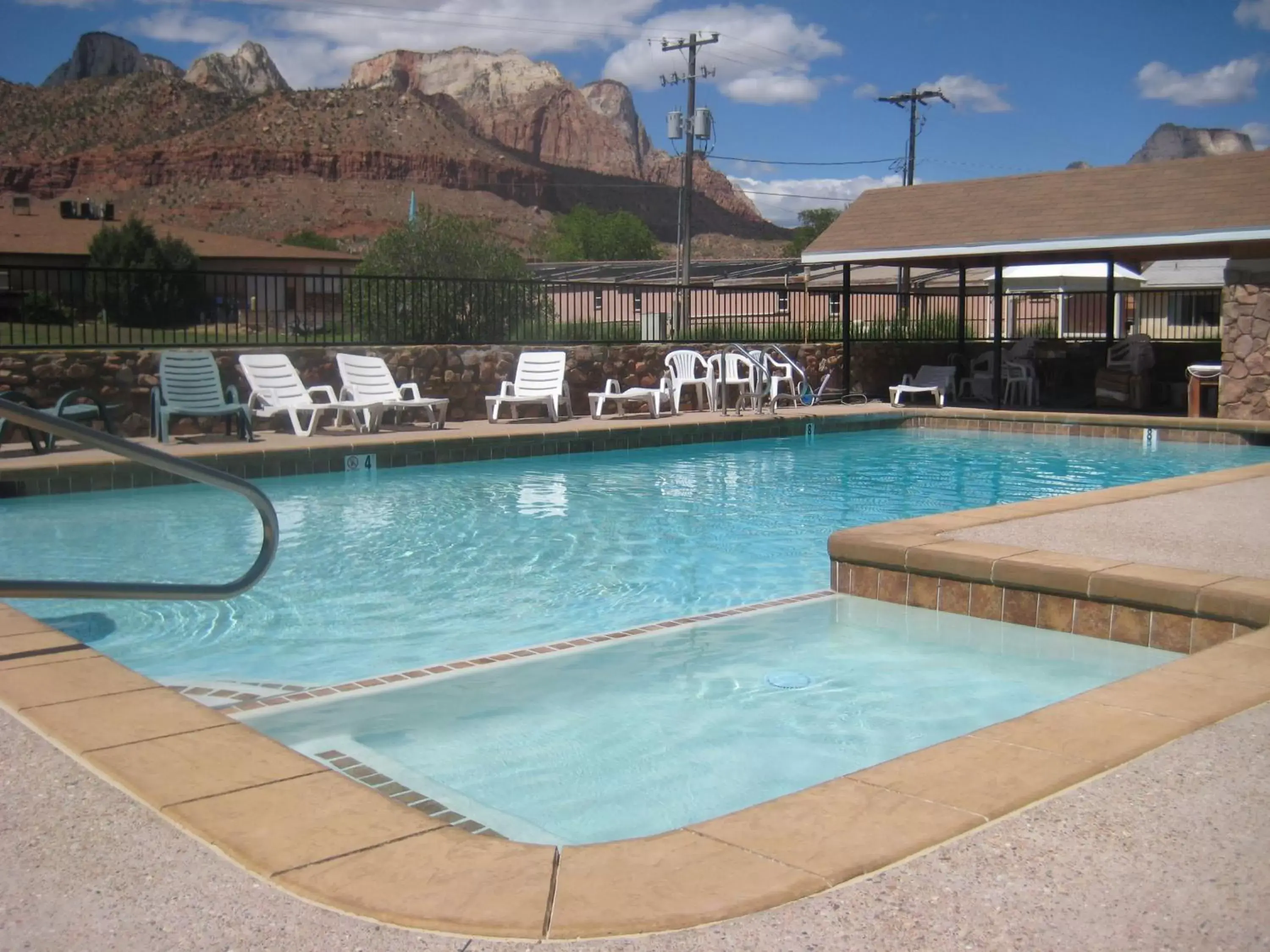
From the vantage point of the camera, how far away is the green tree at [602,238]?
92438mm

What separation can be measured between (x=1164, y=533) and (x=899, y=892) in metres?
4.27

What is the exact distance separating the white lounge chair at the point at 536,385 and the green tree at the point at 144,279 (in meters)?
3.23

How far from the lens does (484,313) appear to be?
1511cm

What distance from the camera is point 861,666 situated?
189 inches

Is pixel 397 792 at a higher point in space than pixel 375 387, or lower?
lower

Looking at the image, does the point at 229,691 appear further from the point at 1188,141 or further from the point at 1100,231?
the point at 1188,141

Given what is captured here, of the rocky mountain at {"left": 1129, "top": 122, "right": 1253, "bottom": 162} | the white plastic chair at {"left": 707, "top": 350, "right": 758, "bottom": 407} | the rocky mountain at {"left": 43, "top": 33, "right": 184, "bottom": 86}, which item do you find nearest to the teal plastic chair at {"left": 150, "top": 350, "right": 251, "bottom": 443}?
the white plastic chair at {"left": 707, "top": 350, "right": 758, "bottom": 407}

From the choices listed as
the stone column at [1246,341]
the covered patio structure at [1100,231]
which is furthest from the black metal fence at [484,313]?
the stone column at [1246,341]

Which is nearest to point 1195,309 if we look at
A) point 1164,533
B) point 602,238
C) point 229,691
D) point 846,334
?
point 846,334

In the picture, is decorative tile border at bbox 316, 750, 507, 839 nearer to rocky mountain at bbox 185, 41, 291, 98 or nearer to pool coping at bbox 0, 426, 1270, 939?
pool coping at bbox 0, 426, 1270, 939

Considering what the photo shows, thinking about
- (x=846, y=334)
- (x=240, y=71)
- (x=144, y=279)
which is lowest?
(x=846, y=334)

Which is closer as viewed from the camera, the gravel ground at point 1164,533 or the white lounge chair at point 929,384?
the gravel ground at point 1164,533

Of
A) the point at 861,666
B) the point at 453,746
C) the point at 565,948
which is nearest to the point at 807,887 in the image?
the point at 565,948

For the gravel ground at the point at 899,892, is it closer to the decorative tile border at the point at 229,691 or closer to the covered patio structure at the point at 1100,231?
the decorative tile border at the point at 229,691
